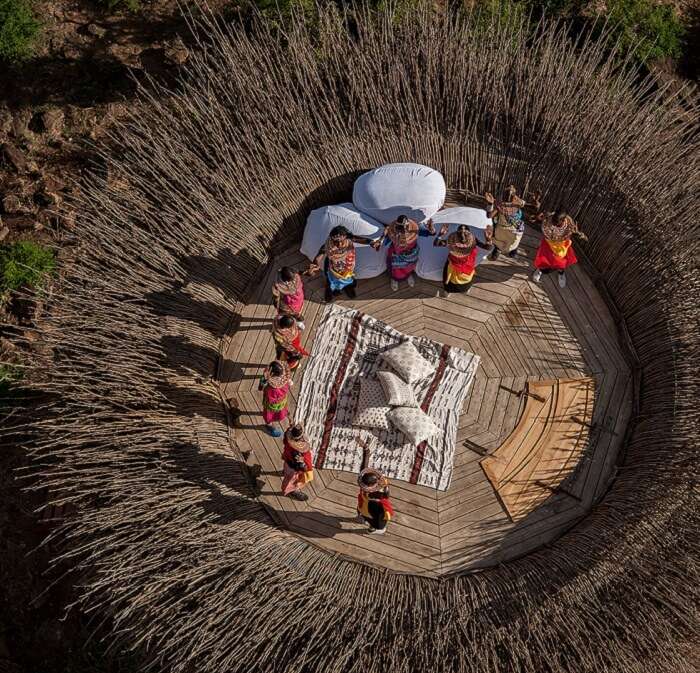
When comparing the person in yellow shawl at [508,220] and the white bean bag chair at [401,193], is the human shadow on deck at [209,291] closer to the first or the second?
the white bean bag chair at [401,193]

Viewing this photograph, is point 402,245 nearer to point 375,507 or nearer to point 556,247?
point 556,247

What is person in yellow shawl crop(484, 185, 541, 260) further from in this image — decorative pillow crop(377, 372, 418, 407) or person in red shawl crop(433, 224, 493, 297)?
decorative pillow crop(377, 372, 418, 407)

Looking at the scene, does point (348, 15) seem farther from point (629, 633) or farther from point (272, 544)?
point (629, 633)

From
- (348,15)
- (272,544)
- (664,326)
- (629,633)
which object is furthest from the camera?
(348,15)

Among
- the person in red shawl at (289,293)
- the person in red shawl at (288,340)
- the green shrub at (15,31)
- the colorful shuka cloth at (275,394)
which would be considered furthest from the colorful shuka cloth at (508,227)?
the green shrub at (15,31)

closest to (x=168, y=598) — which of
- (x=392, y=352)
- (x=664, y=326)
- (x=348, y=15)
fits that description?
(x=392, y=352)

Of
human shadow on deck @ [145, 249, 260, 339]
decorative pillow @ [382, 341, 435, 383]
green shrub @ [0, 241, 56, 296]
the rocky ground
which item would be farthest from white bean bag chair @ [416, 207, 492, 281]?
green shrub @ [0, 241, 56, 296]

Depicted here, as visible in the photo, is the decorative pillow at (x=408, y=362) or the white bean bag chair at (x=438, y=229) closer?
the decorative pillow at (x=408, y=362)
